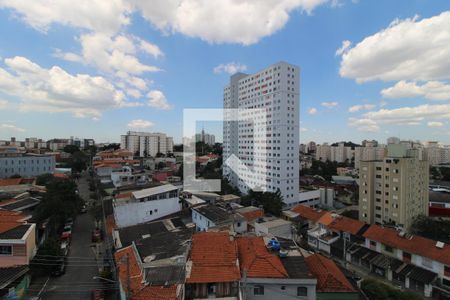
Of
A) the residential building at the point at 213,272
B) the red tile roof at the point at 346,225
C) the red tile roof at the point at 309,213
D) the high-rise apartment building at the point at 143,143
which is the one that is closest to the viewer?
the residential building at the point at 213,272

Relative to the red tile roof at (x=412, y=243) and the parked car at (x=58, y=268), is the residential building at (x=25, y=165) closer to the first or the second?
the parked car at (x=58, y=268)

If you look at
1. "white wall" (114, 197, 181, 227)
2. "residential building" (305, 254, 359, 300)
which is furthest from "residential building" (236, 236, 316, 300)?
"white wall" (114, 197, 181, 227)

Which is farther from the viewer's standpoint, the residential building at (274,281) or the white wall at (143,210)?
the white wall at (143,210)

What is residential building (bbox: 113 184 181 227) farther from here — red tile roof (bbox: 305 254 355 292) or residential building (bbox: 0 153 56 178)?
residential building (bbox: 0 153 56 178)

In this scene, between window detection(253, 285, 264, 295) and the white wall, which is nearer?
window detection(253, 285, 264, 295)

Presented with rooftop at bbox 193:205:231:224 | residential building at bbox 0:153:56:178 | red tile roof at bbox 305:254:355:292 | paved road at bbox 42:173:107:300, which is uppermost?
residential building at bbox 0:153:56:178

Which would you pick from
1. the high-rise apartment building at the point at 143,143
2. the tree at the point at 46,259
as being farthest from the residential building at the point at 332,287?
the high-rise apartment building at the point at 143,143
